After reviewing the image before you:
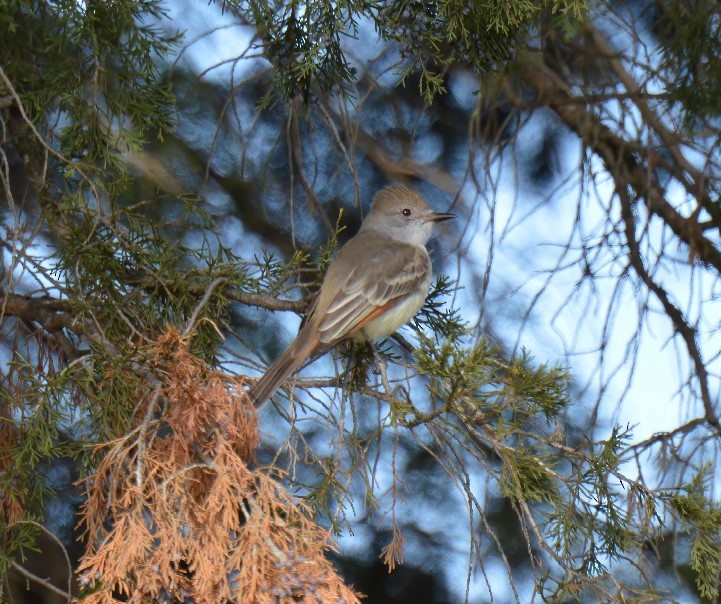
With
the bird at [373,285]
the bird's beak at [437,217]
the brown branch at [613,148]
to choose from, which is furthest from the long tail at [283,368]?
the brown branch at [613,148]

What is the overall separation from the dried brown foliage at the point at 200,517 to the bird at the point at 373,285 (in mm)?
534

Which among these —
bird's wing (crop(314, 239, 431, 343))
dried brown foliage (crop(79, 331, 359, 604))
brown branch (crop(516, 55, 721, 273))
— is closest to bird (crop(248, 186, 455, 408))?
bird's wing (crop(314, 239, 431, 343))

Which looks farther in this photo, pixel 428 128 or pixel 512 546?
pixel 428 128

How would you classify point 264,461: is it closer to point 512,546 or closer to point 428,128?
point 512,546

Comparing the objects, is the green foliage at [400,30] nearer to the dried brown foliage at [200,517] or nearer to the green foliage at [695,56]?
the green foliage at [695,56]

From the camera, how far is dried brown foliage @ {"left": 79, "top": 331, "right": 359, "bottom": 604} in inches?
85.4

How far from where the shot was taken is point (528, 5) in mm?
2807

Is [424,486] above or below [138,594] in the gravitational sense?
above

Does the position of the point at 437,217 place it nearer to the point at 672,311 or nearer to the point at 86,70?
the point at 672,311

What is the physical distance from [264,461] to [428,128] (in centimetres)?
179

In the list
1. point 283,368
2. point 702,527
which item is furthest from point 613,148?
point 702,527

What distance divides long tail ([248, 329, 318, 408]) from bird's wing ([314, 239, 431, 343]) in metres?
0.07

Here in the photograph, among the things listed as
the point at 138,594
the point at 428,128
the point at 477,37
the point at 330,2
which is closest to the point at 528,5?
the point at 477,37

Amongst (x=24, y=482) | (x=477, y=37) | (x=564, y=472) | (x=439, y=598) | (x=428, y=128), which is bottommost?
(x=24, y=482)
